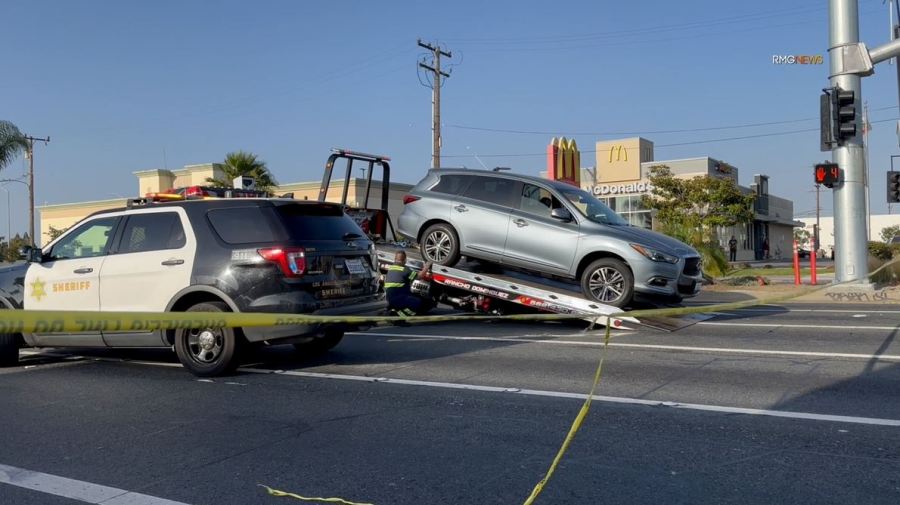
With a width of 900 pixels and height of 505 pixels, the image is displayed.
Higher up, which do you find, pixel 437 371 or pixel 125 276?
pixel 125 276

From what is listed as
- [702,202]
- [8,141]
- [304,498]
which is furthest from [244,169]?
[304,498]

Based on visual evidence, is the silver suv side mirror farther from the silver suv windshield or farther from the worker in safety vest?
the worker in safety vest

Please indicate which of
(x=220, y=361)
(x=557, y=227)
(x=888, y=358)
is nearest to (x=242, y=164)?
(x=557, y=227)

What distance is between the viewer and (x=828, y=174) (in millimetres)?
16922

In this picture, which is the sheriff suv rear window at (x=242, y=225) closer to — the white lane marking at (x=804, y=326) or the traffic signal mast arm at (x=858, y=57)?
the white lane marking at (x=804, y=326)

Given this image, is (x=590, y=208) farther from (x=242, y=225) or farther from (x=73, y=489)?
(x=73, y=489)

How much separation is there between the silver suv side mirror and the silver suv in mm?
15

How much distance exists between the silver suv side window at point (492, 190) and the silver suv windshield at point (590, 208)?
2.71 feet

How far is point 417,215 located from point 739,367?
6.29 meters

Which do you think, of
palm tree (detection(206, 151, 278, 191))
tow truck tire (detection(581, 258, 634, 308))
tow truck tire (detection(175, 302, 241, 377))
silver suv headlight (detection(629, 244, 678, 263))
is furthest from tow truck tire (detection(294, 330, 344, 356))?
palm tree (detection(206, 151, 278, 191))

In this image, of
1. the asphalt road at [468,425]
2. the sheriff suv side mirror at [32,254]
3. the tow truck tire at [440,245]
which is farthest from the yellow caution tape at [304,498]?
the tow truck tire at [440,245]

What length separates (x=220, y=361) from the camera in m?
7.76

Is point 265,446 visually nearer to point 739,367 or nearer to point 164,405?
point 164,405

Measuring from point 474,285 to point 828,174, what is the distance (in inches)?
375
